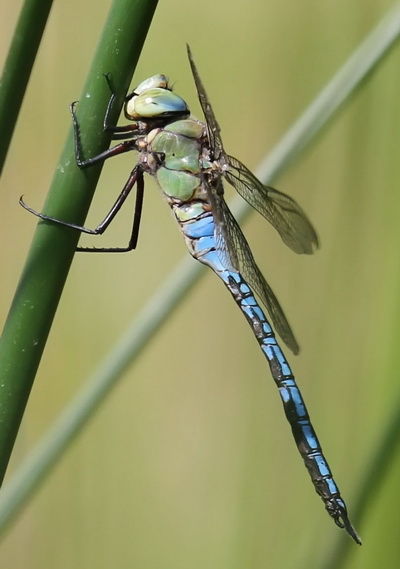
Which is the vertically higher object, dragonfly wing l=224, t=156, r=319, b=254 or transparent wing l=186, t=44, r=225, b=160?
transparent wing l=186, t=44, r=225, b=160

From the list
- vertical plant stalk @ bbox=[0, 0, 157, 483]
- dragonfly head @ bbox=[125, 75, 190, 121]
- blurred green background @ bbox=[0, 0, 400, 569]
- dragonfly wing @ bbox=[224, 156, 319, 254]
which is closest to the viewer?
vertical plant stalk @ bbox=[0, 0, 157, 483]

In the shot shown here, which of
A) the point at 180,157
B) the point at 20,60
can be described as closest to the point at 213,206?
the point at 180,157

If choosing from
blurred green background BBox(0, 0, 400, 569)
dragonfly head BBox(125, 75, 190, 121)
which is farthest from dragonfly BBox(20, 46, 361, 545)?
blurred green background BBox(0, 0, 400, 569)

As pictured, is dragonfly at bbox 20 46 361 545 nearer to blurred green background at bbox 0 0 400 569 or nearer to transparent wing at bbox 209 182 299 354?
transparent wing at bbox 209 182 299 354

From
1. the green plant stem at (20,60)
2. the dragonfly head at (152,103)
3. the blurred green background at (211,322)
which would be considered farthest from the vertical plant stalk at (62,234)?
the blurred green background at (211,322)

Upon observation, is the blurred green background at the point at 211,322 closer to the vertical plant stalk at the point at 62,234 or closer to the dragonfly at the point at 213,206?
the dragonfly at the point at 213,206

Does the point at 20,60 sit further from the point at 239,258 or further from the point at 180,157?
the point at 239,258

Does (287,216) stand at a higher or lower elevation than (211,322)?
higher
